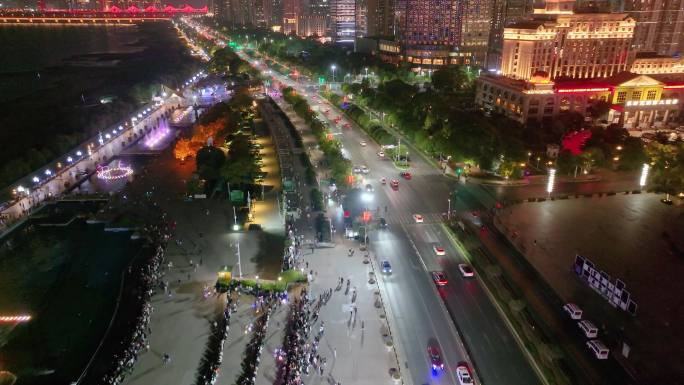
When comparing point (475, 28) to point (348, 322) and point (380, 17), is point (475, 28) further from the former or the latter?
point (348, 322)

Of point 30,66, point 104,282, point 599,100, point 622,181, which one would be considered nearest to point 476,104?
point 599,100

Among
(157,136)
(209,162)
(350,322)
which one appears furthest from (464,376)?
(157,136)

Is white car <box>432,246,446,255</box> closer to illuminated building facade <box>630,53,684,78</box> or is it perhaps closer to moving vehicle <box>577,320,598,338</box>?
moving vehicle <box>577,320,598,338</box>

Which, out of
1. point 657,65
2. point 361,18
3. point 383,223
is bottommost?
point 383,223

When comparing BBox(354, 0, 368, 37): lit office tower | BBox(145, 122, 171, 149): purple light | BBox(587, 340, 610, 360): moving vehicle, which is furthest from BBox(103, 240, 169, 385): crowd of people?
BBox(354, 0, 368, 37): lit office tower

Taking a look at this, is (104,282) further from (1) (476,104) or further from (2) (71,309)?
(1) (476,104)

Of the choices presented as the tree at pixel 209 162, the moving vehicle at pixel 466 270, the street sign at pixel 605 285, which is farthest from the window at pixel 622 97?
the tree at pixel 209 162
